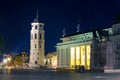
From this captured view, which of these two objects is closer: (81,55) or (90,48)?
(90,48)

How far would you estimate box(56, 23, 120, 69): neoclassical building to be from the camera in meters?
136

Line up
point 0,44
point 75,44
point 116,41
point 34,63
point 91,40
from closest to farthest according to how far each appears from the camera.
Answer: point 0,44
point 116,41
point 91,40
point 75,44
point 34,63

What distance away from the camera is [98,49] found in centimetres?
15050

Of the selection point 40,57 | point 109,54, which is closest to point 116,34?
point 109,54

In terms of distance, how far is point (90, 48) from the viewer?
154 meters

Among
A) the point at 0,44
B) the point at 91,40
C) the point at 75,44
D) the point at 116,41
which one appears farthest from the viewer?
the point at 75,44

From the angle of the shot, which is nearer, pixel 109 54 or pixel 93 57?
pixel 109 54

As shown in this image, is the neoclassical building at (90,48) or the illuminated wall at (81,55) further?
the illuminated wall at (81,55)

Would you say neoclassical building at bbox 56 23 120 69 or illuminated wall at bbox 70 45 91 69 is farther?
illuminated wall at bbox 70 45 91 69

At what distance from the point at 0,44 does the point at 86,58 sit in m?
57.6

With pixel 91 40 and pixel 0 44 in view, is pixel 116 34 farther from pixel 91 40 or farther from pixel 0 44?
pixel 0 44

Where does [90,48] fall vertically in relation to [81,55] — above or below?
above

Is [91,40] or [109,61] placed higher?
[91,40]

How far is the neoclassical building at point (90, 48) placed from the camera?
136000mm
